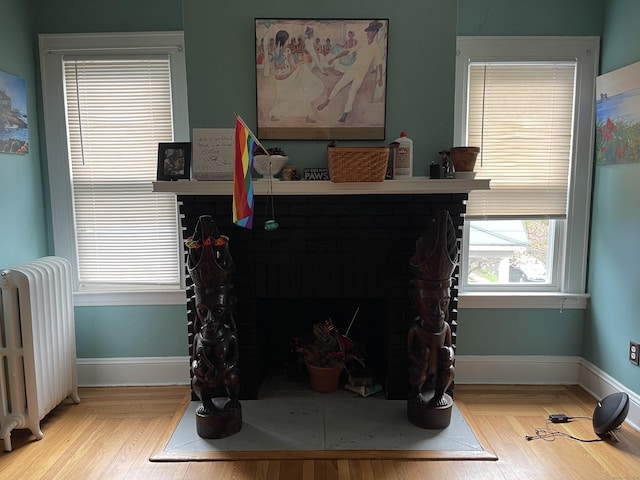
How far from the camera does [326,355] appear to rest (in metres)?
2.60

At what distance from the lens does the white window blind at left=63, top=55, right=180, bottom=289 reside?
2723mm

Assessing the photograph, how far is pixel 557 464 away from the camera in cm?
205

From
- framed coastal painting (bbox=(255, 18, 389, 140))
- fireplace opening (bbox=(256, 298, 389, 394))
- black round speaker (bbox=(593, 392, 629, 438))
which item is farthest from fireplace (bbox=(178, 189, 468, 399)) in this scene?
black round speaker (bbox=(593, 392, 629, 438))

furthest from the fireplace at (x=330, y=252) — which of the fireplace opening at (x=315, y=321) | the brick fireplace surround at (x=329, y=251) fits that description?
the fireplace opening at (x=315, y=321)

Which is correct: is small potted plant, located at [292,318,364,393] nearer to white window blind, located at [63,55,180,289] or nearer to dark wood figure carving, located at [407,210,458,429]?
dark wood figure carving, located at [407,210,458,429]

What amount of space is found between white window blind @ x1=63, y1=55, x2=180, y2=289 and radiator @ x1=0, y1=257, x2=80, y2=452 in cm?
42

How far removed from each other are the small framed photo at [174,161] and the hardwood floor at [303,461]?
51.7 inches

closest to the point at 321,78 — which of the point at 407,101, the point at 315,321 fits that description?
the point at 407,101

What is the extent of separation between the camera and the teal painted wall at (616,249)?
7.90 ft

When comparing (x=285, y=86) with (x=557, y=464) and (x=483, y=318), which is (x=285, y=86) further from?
(x=557, y=464)

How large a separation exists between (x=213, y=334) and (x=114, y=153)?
139cm

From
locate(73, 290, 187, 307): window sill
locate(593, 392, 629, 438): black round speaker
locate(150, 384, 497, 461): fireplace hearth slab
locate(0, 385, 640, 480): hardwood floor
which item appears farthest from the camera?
locate(73, 290, 187, 307): window sill

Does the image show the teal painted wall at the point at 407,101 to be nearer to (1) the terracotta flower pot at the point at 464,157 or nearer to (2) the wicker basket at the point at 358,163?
(1) the terracotta flower pot at the point at 464,157

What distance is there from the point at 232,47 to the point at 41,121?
1.31m
